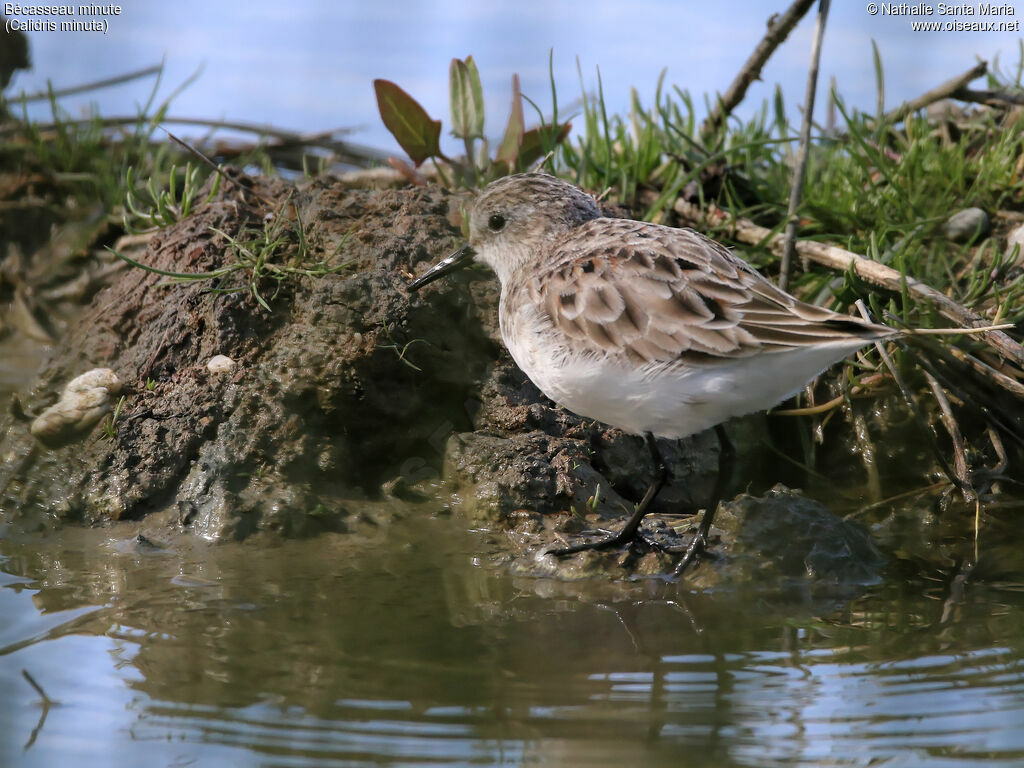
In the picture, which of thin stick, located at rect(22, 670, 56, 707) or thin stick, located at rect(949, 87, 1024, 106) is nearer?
thin stick, located at rect(22, 670, 56, 707)

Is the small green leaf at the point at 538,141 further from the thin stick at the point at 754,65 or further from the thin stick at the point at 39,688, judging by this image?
the thin stick at the point at 39,688

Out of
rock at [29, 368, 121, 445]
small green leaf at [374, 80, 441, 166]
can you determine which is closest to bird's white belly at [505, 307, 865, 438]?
small green leaf at [374, 80, 441, 166]

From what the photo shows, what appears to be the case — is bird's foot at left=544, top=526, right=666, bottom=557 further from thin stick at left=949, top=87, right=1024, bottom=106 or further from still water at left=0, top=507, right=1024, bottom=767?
thin stick at left=949, top=87, right=1024, bottom=106

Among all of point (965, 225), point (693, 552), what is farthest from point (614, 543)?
point (965, 225)

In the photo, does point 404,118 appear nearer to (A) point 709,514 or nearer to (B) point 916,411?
(A) point 709,514

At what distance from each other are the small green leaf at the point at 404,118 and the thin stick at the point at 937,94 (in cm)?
287

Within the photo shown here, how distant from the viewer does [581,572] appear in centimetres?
404

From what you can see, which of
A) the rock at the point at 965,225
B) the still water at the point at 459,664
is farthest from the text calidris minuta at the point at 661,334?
the rock at the point at 965,225

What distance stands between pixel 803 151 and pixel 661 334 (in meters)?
2.16

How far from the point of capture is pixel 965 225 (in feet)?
18.4

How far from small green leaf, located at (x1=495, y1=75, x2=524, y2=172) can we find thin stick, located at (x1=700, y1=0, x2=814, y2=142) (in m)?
1.37

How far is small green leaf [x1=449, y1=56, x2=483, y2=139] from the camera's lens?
5641 millimetres

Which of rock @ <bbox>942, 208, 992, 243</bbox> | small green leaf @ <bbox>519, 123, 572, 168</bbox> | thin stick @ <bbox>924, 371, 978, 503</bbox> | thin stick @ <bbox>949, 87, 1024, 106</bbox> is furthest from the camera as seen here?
thin stick @ <bbox>949, 87, 1024, 106</bbox>

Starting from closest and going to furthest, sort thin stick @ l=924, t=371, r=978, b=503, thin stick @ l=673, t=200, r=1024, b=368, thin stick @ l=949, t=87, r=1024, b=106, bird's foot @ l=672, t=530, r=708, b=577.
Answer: bird's foot @ l=672, t=530, r=708, b=577 < thin stick @ l=924, t=371, r=978, b=503 < thin stick @ l=673, t=200, r=1024, b=368 < thin stick @ l=949, t=87, r=1024, b=106
